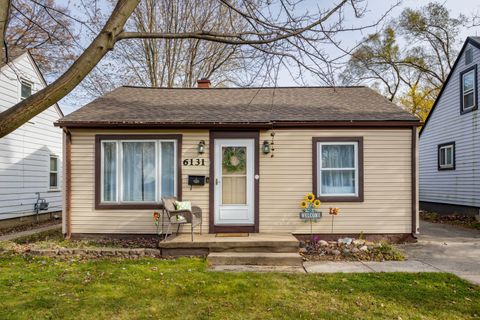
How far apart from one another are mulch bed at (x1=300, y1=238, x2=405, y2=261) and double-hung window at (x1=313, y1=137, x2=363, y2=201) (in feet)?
3.29

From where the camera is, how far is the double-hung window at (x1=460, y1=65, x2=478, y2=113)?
11641mm

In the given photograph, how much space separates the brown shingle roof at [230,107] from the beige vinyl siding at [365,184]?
0.43 meters

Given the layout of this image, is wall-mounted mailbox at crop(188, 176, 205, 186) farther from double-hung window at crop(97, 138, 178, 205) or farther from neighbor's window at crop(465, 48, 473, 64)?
neighbor's window at crop(465, 48, 473, 64)

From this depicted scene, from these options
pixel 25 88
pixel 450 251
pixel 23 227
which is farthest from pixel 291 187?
pixel 25 88

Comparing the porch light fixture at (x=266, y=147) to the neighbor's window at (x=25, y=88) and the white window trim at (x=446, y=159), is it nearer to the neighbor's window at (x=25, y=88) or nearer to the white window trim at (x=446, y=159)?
the neighbor's window at (x=25, y=88)

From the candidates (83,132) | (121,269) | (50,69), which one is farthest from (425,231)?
(50,69)

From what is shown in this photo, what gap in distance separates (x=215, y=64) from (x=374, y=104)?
10.6 metres

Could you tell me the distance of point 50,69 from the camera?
17734 millimetres

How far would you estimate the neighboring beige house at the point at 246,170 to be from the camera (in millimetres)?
7707

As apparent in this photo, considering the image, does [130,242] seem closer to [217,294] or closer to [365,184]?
[217,294]

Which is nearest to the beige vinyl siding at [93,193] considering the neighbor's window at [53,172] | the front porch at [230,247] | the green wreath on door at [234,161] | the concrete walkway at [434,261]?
the green wreath on door at [234,161]

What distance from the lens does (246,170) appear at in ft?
25.7

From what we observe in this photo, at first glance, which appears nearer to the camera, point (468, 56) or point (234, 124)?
point (234, 124)

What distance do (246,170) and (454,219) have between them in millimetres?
8368
